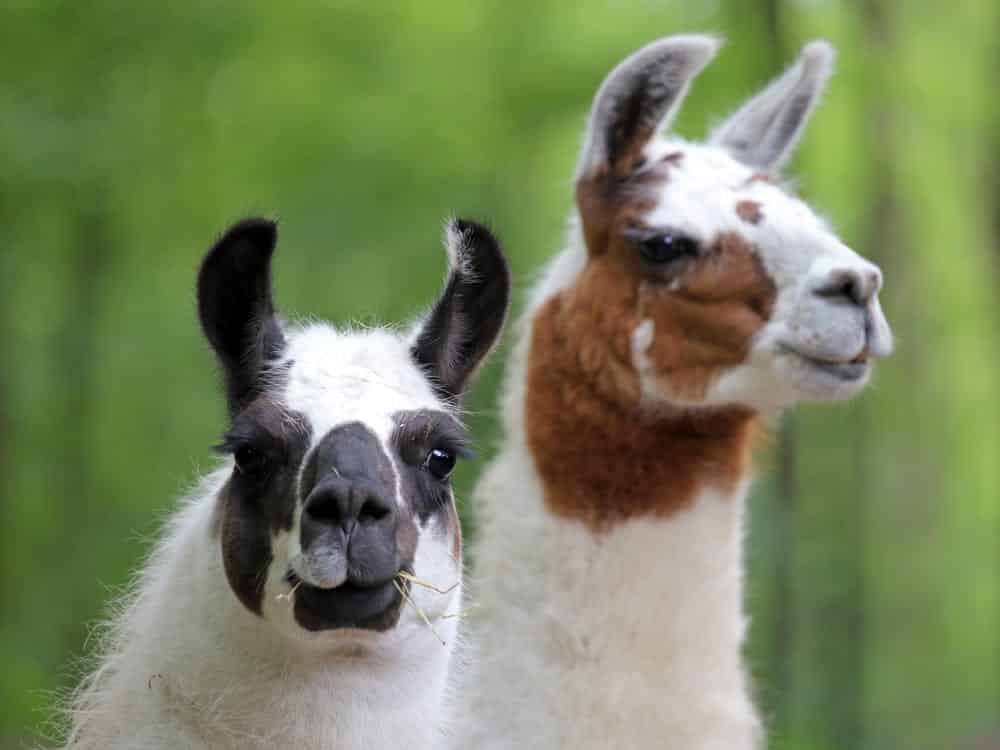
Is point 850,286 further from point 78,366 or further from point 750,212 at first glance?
point 78,366

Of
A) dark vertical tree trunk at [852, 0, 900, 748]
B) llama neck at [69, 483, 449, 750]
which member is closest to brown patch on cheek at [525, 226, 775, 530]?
llama neck at [69, 483, 449, 750]

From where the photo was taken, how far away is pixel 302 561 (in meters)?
3.68

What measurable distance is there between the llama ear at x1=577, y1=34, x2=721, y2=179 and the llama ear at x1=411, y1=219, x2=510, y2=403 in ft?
4.29

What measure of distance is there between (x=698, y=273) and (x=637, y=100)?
73cm

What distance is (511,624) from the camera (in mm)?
5211

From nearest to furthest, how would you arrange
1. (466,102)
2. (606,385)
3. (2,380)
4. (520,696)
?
(520,696) → (606,385) → (2,380) → (466,102)

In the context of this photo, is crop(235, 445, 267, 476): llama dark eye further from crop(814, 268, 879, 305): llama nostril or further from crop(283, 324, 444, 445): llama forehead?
crop(814, 268, 879, 305): llama nostril

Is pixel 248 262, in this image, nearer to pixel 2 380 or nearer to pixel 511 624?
pixel 511 624

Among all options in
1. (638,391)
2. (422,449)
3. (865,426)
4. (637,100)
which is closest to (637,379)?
(638,391)

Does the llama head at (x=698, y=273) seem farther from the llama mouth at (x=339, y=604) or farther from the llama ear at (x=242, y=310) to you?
the llama mouth at (x=339, y=604)

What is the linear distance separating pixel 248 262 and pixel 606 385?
62.9 inches

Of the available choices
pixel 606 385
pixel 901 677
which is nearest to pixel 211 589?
pixel 606 385

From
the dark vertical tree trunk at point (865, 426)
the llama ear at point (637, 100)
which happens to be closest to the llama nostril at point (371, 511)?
the llama ear at point (637, 100)

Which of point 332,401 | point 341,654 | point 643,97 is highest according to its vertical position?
point 643,97
